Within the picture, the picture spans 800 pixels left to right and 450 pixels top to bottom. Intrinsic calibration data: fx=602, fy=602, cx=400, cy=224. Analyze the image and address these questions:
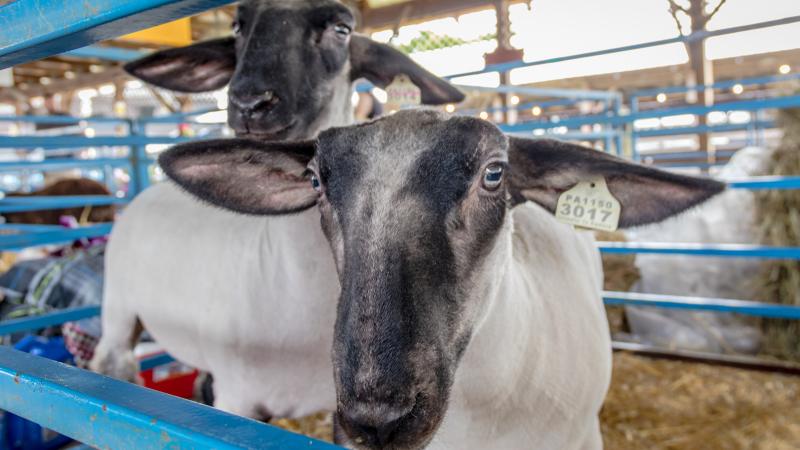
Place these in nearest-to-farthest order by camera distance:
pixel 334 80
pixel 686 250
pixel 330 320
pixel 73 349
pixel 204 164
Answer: pixel 204 164 < pixel 330 320 < pixel 334 80 < pixel 73 349 < pixel 686 250

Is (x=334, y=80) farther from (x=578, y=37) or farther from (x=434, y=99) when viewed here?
(x=578, y=37)

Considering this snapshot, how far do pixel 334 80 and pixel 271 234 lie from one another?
0.79m

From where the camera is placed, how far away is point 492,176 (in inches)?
58.1

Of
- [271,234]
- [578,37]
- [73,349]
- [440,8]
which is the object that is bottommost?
[73,349]

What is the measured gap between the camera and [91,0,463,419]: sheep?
91.7 inches

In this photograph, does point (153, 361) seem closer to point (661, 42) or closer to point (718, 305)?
point (718, 305)

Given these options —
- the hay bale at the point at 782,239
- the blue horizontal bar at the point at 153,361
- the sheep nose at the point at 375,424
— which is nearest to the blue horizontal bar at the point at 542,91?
the hay bale at the point at 782,239

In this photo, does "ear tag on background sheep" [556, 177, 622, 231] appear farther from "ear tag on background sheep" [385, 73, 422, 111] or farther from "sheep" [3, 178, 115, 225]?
"sheep" [3, 178, 115, 225]

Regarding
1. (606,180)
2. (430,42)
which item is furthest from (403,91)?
(430,42)

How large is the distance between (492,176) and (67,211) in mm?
7632

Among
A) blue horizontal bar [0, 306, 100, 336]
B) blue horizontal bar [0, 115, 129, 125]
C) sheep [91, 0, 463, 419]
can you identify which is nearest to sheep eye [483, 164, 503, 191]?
sheep [91, 0, 463, 419]

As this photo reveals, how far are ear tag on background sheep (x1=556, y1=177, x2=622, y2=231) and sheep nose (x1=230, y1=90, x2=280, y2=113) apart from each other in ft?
4.05

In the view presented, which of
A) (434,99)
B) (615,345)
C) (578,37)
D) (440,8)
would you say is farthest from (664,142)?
(434,99)

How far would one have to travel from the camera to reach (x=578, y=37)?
41.5 ft
